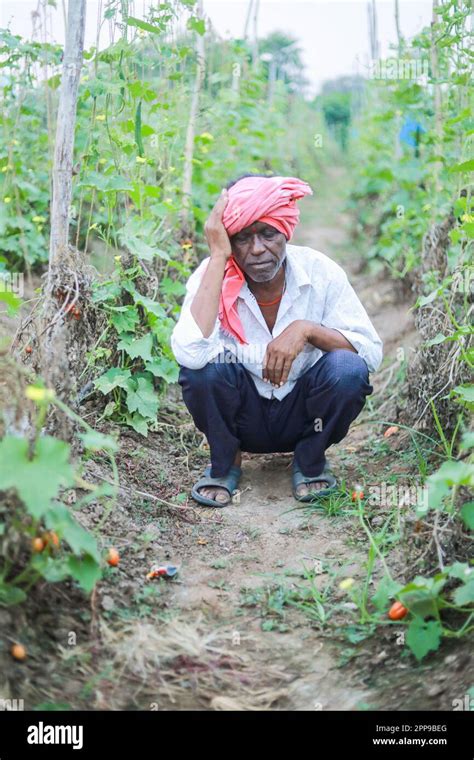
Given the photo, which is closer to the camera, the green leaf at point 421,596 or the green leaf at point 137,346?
the green leaf at point 421,596

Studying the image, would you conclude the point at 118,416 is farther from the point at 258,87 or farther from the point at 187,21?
the point at 258,87

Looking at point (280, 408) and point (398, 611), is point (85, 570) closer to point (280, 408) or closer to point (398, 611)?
point (398, 611)

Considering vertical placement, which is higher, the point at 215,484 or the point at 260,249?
the point at 260,249

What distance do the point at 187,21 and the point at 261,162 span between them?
2.97 meters

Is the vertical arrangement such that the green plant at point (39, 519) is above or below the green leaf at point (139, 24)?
below

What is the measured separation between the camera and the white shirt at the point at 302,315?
123 inches

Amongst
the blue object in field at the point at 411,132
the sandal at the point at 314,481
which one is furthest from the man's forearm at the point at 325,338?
the blue object in field at the point at 411,132

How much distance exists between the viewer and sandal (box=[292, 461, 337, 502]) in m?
3.20

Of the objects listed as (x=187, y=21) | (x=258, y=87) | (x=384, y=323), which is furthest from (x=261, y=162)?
(x=187, y=21)

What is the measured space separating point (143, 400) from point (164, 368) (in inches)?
8.0

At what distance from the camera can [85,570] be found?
2047 mm

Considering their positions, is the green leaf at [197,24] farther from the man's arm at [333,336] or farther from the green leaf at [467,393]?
the green leaf at [467,393]

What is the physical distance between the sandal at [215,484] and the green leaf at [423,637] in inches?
45.8

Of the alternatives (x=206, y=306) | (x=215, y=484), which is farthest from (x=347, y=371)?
(x=215, y=484)
